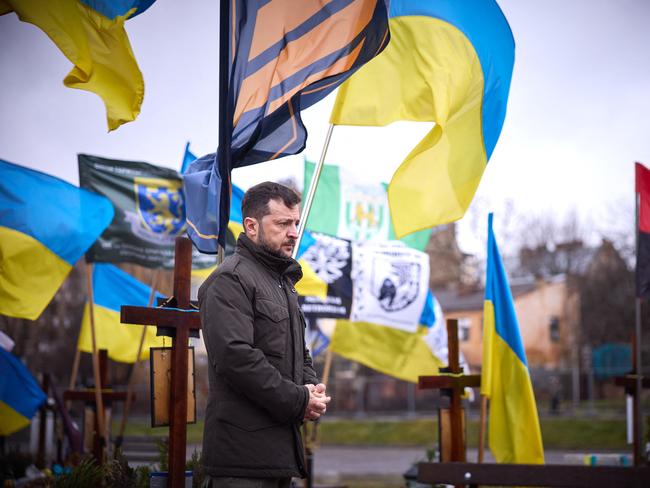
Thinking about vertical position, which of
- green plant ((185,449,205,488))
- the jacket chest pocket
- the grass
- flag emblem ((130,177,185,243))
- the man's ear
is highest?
flag emblem ((130,177,185,243))

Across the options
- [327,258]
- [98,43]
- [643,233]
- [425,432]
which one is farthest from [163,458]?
[425,432]

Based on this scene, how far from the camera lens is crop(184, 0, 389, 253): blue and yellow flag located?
16.8 feet

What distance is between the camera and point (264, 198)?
3.96m

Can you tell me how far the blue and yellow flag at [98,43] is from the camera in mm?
5672

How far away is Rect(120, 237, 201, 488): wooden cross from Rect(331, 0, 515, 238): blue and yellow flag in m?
1.99

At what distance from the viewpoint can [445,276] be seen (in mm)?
54250

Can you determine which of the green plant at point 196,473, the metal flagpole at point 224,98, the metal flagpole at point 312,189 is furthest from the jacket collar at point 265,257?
the green plant at point 196,473

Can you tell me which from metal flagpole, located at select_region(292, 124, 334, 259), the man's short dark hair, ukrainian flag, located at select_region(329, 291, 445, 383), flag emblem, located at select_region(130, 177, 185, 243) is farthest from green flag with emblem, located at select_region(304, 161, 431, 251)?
the man's short dark hair

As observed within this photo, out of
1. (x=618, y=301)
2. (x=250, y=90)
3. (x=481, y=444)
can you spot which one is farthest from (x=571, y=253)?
(x=250, y=90)

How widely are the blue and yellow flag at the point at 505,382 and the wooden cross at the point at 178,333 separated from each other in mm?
3469

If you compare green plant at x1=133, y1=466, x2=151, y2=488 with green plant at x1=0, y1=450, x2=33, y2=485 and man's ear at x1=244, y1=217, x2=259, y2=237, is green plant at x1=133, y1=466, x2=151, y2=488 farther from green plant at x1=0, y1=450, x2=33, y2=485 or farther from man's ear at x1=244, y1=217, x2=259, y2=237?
green plant at x1=0, y1=450, x2=33, y2=485

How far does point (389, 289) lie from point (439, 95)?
5.77 m

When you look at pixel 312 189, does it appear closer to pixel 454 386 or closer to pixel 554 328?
pixel 454 386

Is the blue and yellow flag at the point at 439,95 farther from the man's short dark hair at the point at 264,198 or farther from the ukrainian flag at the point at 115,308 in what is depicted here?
the ukrainian flag at the point at 115,308
